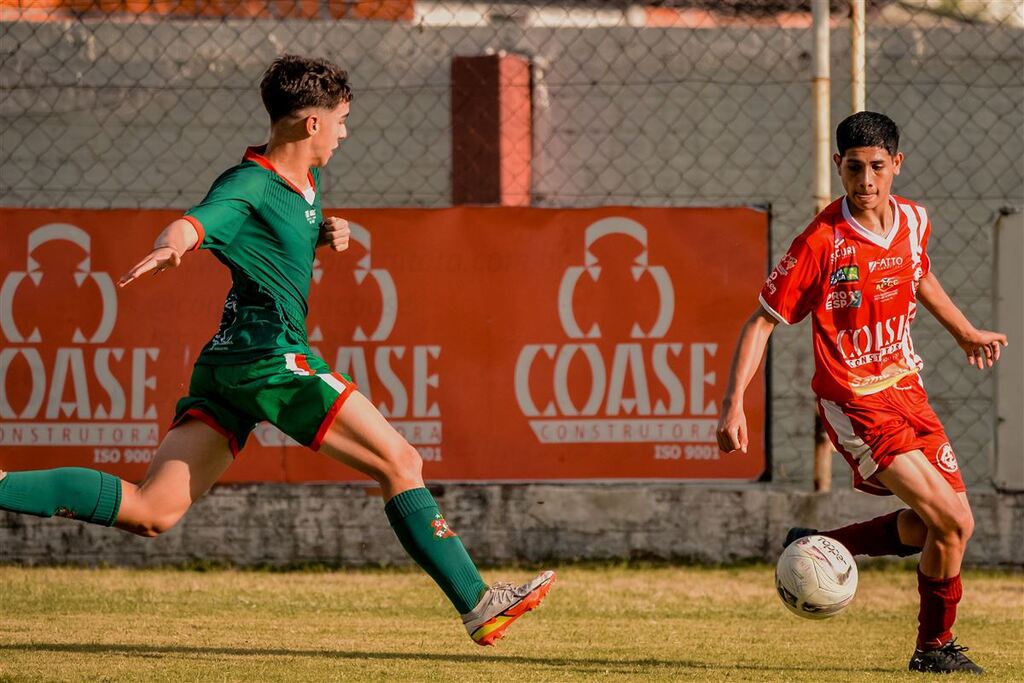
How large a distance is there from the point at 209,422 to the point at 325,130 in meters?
1.07

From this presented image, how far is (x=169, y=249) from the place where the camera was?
4.78 meters

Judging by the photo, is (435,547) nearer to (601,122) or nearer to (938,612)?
(938,612)

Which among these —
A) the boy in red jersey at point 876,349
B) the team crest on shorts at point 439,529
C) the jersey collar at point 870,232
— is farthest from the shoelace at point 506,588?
the jersey collar at point 870,232

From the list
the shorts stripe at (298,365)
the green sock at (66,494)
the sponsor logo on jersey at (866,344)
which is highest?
the sponsor logo on jersey at (866,344)

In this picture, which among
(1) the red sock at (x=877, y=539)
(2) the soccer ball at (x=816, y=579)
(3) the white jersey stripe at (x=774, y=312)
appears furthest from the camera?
(1) the red sock at (x=877, y=539)

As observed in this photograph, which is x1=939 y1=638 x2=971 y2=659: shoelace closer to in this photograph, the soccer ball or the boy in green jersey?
the soccer ball

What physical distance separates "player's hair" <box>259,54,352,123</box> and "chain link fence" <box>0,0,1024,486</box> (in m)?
4.43

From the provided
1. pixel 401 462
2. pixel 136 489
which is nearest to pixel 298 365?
pixel 401 462

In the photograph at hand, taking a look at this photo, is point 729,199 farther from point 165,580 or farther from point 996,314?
point 165,580

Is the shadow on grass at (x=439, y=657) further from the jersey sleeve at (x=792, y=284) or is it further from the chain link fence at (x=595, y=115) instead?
the chain link fence at (x=595, y=115)

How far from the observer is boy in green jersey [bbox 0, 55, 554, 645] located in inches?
209

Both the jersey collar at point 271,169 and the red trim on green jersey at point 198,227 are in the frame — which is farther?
the jersey collar at point 271,169

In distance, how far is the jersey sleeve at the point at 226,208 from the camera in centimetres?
511

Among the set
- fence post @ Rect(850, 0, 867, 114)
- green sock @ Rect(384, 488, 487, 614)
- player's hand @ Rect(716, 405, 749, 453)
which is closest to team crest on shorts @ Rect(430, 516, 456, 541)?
green sock @ Rect(384, 488, 487, 614)
